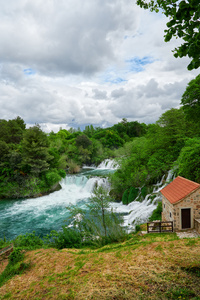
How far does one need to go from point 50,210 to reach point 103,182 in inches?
339

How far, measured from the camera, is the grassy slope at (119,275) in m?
3.97

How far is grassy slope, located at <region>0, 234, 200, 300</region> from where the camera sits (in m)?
3.97

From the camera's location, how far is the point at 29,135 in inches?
969

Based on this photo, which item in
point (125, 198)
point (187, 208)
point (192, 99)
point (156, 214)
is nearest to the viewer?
point (187, 208)

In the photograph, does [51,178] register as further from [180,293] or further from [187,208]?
[180,293]

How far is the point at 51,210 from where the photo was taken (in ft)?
61.1

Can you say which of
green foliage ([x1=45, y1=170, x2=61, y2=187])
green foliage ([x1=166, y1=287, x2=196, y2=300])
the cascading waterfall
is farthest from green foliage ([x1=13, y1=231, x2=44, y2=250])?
green foliage ([x1=45, y1=170, x2=61, y2=187])

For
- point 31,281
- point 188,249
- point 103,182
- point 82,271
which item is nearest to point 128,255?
point 82,271

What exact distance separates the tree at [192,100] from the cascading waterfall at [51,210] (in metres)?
6.04

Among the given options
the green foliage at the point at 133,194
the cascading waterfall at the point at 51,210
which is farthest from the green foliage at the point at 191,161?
the green foliage at the point at 133,194

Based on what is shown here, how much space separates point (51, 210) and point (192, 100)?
60.4 ft

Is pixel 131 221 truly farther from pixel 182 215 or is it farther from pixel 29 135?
pixel 29 135

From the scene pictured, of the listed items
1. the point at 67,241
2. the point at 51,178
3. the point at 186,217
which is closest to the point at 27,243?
the point at 67,241

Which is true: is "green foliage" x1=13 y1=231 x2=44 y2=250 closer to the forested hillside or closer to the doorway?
the doorway
